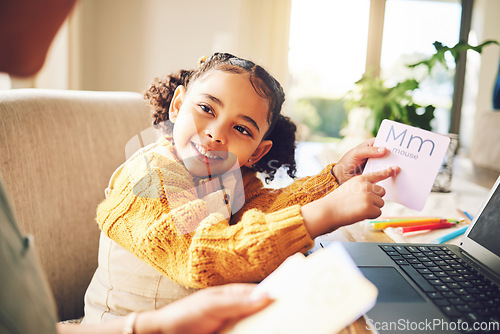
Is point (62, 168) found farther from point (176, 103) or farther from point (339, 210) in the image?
point (339, 210)

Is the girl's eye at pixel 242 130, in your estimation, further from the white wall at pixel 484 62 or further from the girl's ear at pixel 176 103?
the white wall at pixel 484 62

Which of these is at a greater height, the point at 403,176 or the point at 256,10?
the point at 256,10

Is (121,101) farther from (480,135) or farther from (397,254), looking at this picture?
(480,135)

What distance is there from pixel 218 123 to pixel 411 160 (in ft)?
1.03

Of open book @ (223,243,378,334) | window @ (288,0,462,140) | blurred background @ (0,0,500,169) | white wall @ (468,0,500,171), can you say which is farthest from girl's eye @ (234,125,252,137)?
white wall @ (468,0,500,171)

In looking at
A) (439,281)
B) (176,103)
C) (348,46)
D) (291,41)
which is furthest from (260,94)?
(348,46)

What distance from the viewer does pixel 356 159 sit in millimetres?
662

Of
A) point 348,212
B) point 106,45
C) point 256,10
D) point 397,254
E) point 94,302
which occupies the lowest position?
point 94,302

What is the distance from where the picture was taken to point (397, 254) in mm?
608

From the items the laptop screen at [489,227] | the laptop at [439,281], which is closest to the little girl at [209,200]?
the laptop at [439,281]

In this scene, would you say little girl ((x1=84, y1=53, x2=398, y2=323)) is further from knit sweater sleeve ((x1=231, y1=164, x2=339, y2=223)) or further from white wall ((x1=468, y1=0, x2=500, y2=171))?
white wall ((x1=468, y1=0, x2=500, y2=171))

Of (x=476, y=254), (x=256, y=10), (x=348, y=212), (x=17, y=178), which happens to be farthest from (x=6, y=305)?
(x=256, y=10)

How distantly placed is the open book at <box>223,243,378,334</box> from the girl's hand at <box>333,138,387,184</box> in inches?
12.5

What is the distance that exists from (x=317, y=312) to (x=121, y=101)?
80 cm
